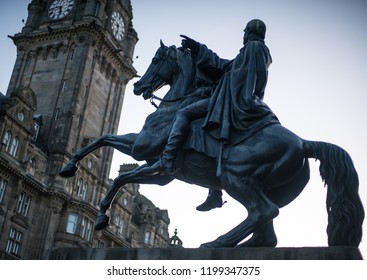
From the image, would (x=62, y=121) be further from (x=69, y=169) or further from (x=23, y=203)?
(x=69, y=169)

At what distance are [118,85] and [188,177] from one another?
56.9 metres

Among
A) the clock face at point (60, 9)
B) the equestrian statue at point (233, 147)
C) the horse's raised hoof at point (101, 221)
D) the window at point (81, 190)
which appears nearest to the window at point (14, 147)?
the window at point (81, 190)

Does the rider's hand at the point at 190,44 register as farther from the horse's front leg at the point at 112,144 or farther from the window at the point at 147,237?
the window at the point at 147,237

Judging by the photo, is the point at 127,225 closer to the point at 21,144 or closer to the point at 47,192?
the point at 47,192

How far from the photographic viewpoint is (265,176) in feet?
26.8

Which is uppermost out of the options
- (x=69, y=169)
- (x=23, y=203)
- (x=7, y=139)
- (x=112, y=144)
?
(x=7, y=139)

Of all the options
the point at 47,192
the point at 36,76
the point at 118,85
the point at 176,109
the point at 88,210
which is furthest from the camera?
the point at 118,85

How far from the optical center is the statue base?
6.82m

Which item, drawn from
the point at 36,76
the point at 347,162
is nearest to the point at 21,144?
the point at 36,76

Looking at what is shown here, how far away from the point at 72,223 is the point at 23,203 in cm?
650

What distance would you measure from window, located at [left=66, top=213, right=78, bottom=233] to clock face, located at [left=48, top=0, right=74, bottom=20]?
1003 inches

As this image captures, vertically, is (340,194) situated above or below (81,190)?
below

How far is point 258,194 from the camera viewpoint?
809 cm

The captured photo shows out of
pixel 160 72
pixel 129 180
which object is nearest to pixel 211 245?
pixel 129 180
